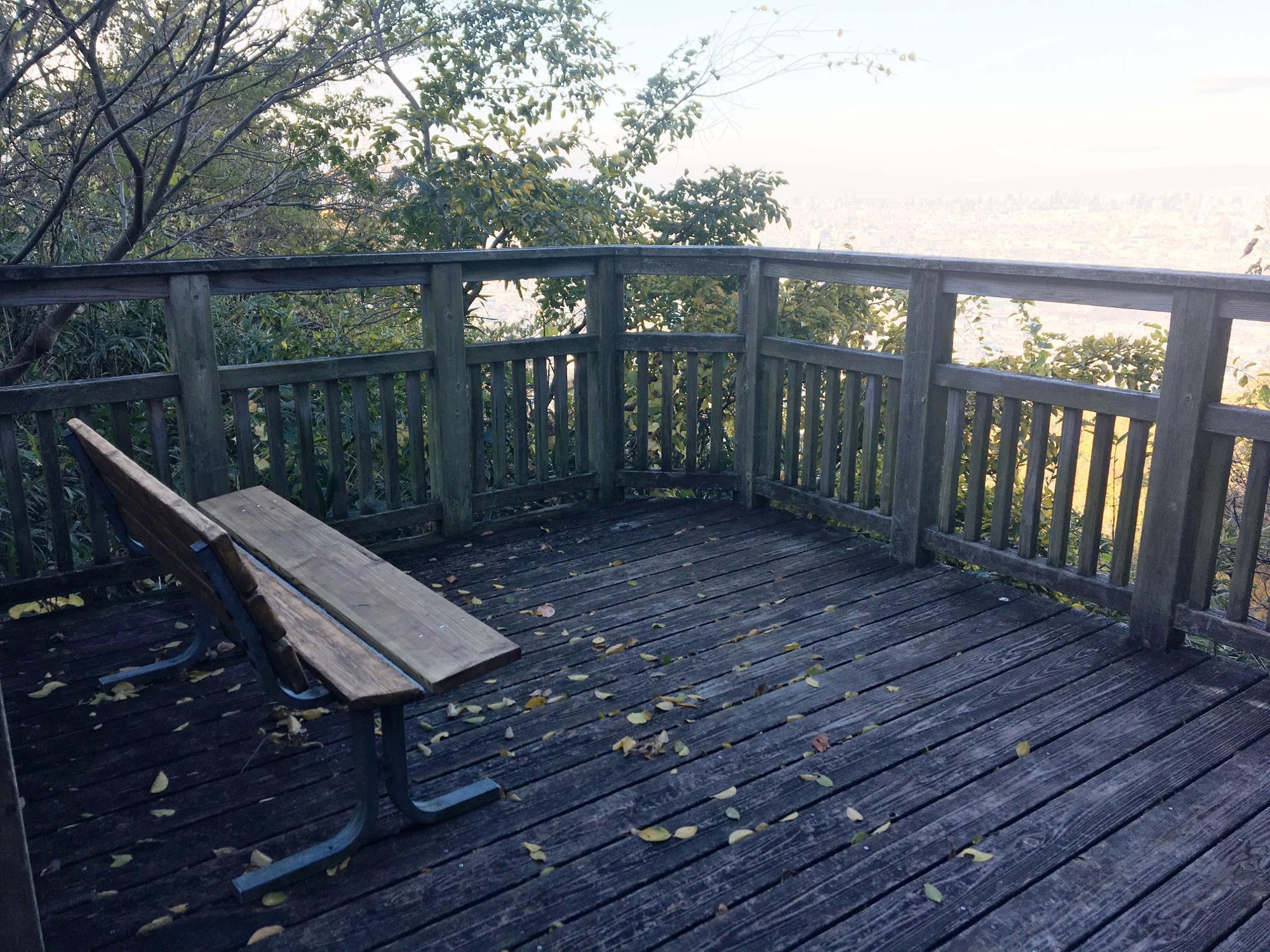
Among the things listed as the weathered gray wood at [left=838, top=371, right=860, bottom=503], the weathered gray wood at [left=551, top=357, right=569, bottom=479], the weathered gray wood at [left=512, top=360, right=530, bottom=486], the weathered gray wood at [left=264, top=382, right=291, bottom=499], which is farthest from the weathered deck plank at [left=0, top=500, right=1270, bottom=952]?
the weathered gray wood at [left=551, top=357, right=569, bottom=479]

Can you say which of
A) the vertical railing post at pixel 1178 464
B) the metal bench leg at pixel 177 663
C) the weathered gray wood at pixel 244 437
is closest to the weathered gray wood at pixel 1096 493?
the vertical railing post at pixel 1178 464

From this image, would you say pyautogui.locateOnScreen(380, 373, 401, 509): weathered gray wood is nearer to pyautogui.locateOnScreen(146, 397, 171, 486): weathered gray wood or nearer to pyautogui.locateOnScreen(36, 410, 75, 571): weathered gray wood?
pyautogui.locateOnScreen(146, 397, 171, 486): weathered gray wood

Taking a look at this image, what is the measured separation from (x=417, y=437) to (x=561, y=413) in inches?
31.5

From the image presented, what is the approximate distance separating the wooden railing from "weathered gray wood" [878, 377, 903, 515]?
0.01 m

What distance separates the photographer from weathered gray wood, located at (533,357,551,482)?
486 centimetres

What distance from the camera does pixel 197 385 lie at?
3.85 meters

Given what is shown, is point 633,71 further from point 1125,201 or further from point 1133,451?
point 1125,201

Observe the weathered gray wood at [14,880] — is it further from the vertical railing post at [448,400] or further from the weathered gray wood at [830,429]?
the weathered gray wood at [830,429]

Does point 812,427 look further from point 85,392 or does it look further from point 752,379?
point 85,392

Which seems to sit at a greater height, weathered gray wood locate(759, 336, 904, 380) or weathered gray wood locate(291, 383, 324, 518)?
weathered gray wood locate(759, 336, 904, 380)

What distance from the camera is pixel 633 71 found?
9.03 m

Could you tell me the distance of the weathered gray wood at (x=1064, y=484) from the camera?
3.66m

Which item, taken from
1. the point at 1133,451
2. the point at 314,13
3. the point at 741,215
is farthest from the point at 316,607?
the point at 741,215

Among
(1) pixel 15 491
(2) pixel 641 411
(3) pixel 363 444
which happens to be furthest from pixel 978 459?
(1) pixel 15 491
